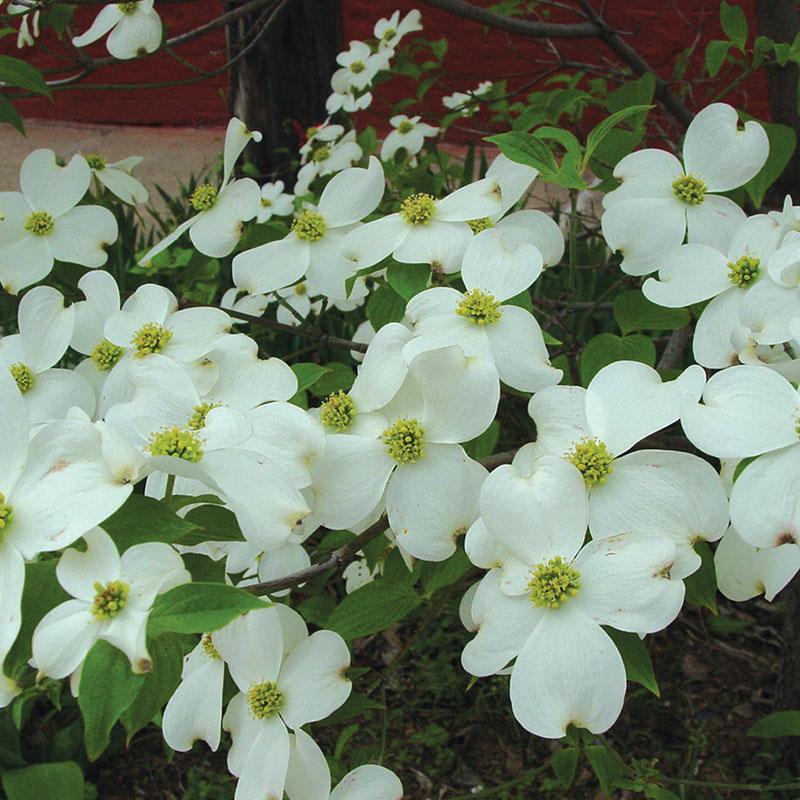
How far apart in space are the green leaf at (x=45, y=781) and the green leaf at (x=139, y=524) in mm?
526

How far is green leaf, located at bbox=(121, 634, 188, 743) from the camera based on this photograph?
52 centimetres

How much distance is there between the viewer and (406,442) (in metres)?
0.61

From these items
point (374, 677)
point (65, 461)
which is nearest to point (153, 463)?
point (65, 461)

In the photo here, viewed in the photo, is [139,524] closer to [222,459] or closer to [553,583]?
[222,459]

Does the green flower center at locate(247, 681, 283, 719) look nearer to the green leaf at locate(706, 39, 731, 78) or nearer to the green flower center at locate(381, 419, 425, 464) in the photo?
the green flower center at locate(381, 419, 425, 464)

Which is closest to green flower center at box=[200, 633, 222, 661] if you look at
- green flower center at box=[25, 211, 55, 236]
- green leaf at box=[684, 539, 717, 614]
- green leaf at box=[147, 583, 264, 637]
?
green leaf at box=[147, 583, 264, 637]

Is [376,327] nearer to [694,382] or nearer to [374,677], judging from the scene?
[694,382]

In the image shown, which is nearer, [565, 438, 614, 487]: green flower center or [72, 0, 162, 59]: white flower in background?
[565, 438, 614, 487]: green flower center

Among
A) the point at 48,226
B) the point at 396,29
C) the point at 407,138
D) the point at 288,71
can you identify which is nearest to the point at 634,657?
the point at 48,226

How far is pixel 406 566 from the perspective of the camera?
2.52 ft

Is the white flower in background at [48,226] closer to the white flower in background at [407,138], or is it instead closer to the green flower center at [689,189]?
the green flower center at [689,189]

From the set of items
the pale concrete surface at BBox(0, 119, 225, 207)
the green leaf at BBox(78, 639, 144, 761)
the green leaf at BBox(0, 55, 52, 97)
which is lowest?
the pale concrete surface at BBox(0, 119, 225, 207)

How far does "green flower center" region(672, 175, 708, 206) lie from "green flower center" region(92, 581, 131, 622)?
0.54 metres

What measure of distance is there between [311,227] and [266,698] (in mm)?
407
